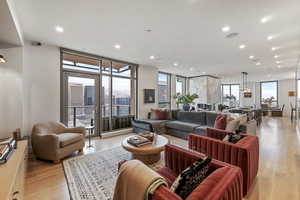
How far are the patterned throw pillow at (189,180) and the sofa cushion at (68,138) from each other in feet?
9.29

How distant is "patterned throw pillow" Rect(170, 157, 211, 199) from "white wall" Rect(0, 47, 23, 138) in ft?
11.5

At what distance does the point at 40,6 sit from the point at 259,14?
3689 mm

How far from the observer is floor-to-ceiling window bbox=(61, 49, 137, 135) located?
4473mm

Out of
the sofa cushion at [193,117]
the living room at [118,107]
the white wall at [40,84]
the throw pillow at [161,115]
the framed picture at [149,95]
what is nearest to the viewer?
the living room at [118,107]

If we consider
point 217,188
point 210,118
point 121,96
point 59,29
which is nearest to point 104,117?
point 121,96

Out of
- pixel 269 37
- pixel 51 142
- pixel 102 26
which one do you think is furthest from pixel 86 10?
pixel 269 37

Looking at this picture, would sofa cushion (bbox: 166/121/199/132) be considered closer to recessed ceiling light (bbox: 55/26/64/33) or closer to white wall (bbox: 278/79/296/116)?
recessed ceiling light (bbox: 55/26/64/33)

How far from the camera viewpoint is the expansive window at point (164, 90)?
26.0ft

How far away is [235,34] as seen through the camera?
10.9 ft

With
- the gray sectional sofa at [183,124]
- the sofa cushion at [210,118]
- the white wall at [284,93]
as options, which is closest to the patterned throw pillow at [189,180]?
the gray sectional sofa at [183,124]

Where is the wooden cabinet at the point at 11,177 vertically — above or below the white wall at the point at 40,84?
below

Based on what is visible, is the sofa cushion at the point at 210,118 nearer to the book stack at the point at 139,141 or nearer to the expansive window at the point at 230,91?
the book stack at the point at 139,141

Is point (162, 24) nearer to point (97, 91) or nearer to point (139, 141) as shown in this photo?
point (139, 141)

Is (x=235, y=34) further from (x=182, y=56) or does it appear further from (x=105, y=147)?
(x=105, y=147)
